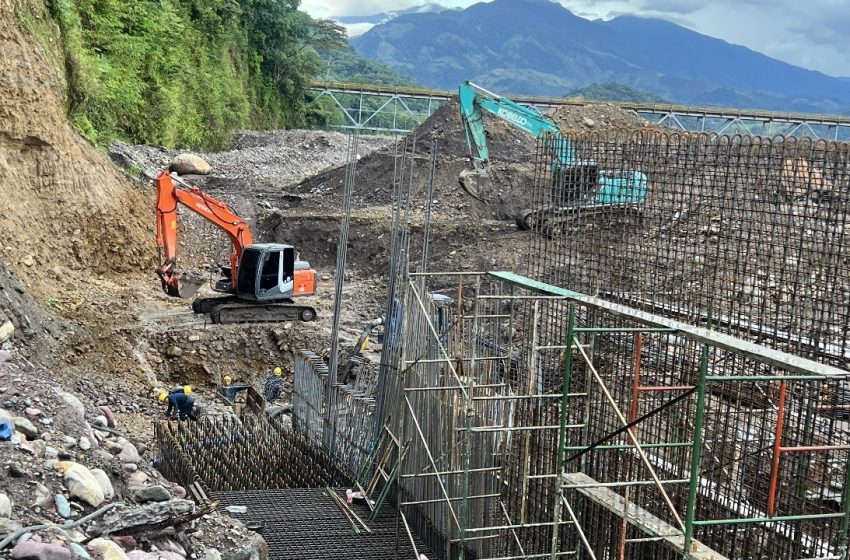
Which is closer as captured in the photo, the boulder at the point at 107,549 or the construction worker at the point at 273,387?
the boulder at the point at 107,549

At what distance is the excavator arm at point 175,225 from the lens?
639 inches

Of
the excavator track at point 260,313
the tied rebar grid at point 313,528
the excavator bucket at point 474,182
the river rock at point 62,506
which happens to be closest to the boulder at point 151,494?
the river rock at point 62,506

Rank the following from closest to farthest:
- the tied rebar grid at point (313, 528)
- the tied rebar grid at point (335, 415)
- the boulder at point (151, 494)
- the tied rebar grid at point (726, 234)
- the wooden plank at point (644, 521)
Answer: the wooden plank at point (644, 521) → the tied rebar grid at point (726, 234) → the boulder at point (151, 494) → the tied rebar grid at point (313, 528) → the tied rebar grid at point (335, 415)

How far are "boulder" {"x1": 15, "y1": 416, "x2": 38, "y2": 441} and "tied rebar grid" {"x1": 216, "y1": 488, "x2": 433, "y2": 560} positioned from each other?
95.7 inches

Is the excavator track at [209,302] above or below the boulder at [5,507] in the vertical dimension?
below

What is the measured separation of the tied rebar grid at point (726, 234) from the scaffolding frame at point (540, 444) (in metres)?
0.44

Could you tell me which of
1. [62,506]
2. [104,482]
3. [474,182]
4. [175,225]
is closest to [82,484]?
[62,506]

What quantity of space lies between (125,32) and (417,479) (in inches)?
765

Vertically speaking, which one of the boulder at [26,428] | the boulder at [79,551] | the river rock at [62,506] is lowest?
the boulder at [79,551]

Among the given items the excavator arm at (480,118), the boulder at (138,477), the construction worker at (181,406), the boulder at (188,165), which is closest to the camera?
the boulder at (138,477)

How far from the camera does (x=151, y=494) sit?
7516mm

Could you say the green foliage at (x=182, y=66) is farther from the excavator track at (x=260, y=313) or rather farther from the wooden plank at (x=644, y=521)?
the wooden plank at (x=644, y=521)

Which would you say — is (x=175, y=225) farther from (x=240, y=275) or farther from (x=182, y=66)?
(x=182, y=66)

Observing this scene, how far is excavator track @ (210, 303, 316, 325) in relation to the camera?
17.3 m
